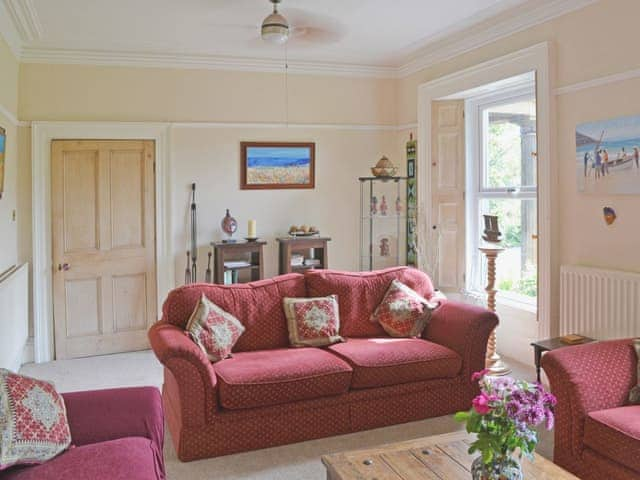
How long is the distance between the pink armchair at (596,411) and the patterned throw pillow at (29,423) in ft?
7.37

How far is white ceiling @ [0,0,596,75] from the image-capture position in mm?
4051

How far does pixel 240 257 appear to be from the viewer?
5.59 meters

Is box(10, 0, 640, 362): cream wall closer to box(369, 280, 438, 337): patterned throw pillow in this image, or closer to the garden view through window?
the garden view through window

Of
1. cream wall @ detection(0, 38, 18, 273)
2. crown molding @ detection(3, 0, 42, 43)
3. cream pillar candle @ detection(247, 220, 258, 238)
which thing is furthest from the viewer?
cream pillar candle @ detection(247, 220, 258, 238)

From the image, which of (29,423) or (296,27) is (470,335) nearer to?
(29,423)

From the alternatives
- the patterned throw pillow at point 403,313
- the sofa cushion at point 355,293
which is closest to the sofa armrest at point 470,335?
the patterned throw pillow at point 403,313

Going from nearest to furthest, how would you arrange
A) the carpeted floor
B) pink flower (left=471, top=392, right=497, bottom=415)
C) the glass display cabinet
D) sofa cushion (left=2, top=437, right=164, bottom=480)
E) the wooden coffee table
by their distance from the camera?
pink flower (left=471, top=392, right=497, bottom=415) → sofa cushion (left=2, top=437, right=164, bottom=480) → the wooden coffee table → the carpeted floor → the glass display cabinet

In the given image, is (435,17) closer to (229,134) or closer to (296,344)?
(229,134)

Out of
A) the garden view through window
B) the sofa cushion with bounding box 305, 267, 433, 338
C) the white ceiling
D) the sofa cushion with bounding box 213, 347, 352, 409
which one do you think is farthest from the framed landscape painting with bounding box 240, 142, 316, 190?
the sofa cushion with bounding box 213, 347, 352, 409

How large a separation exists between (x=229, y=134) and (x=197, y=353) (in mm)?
3017

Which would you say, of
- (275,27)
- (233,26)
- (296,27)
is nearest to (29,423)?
(275,27)

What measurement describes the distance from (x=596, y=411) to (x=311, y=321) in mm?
1793

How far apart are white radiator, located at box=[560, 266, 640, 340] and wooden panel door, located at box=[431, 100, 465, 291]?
4.80 ft

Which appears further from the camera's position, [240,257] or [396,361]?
[240,257]
